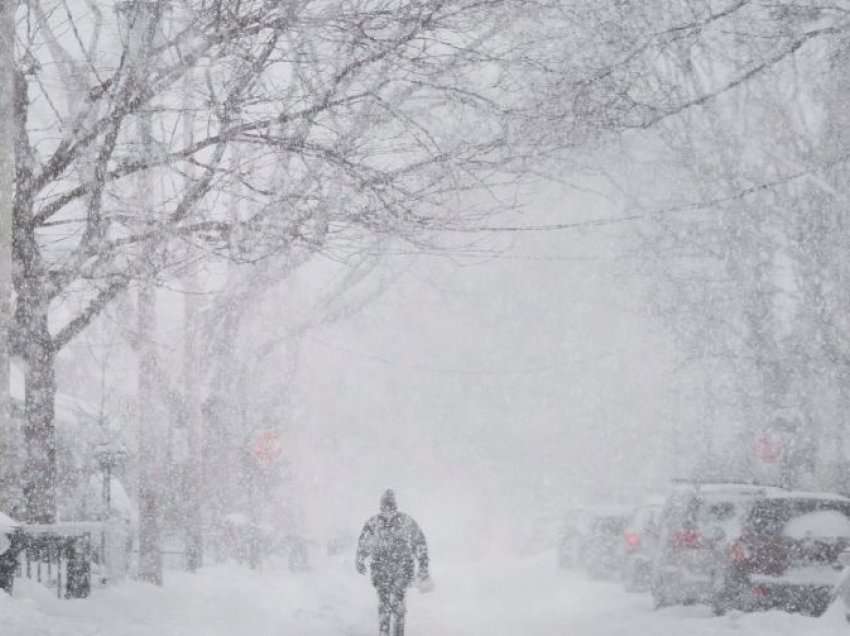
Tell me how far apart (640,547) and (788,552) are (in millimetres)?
5398

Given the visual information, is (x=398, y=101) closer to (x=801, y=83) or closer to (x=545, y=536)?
(x=801, y=83)

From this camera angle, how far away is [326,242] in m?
10.8

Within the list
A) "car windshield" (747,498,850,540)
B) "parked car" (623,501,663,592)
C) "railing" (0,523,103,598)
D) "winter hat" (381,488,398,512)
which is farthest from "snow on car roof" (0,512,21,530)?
"parked car" (623,501,663,592)

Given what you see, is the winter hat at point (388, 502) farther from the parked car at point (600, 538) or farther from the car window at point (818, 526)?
the parked car at point (600, 538)

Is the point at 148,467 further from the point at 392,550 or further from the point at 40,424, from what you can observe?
the point at 392,550

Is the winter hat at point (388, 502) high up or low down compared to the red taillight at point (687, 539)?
up

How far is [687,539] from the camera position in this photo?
14547 millimetres

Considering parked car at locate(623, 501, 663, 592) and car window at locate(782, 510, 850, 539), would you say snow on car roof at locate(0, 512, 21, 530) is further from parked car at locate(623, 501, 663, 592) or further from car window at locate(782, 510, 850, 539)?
parked car at locate(623, 501, 663, 592)

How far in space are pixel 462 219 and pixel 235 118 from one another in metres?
2.03

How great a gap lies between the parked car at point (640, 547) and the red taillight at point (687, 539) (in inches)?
92.6

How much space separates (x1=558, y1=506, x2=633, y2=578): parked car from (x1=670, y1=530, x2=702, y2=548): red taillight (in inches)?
248

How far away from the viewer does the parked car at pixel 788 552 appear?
12.9m

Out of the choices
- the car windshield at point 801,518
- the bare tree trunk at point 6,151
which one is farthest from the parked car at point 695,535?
the bare tree trunk at point 6,151

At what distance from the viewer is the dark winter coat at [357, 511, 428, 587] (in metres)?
12.4
